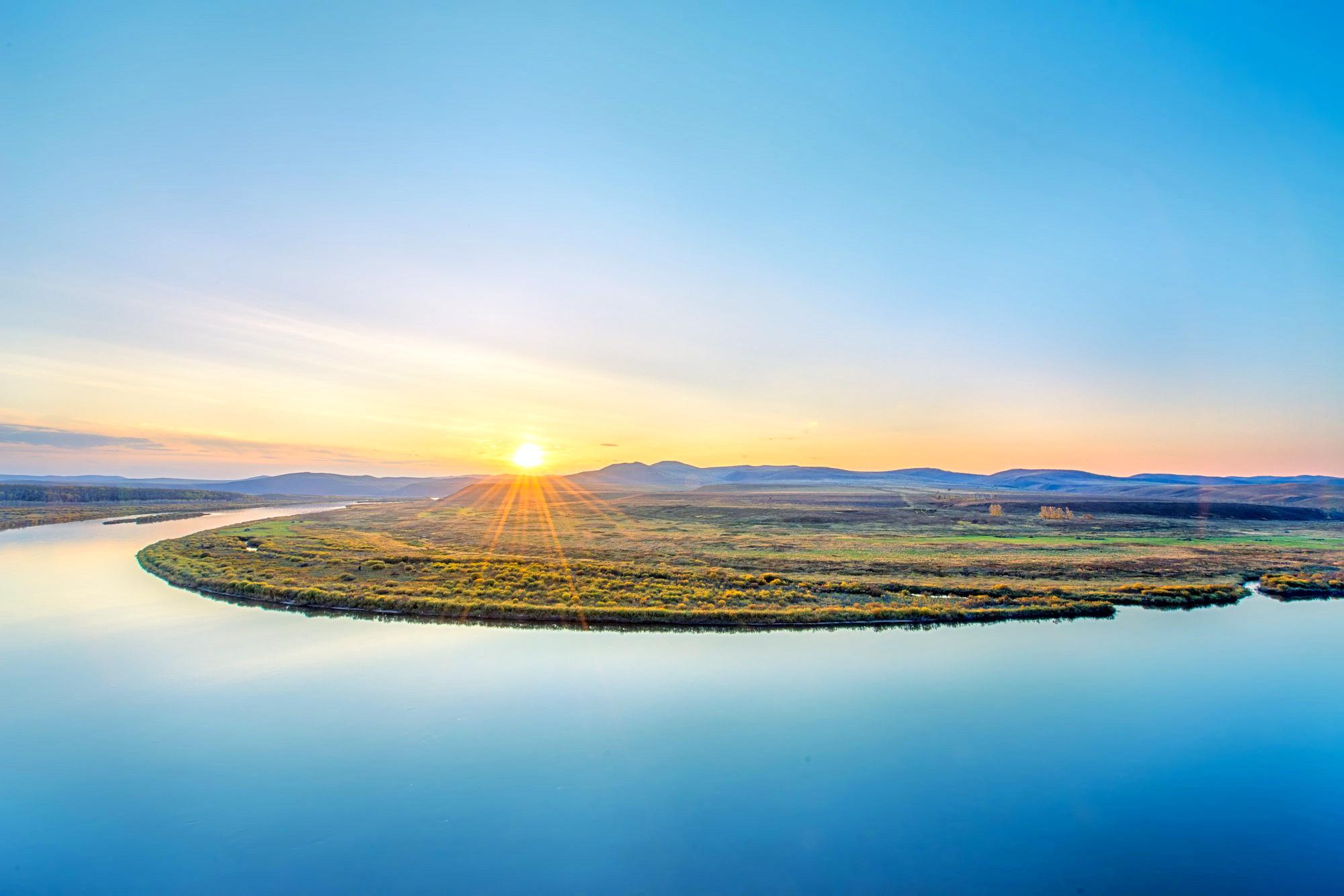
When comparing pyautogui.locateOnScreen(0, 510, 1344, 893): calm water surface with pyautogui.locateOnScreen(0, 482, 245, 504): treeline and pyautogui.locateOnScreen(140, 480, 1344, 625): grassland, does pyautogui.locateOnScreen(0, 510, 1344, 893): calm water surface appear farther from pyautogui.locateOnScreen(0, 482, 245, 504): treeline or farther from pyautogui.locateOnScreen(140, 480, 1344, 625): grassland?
pyautogui.locateOnScreen(0, 482, 245, 504): treeline

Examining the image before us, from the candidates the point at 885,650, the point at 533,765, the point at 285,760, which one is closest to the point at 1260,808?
the point at 885,650

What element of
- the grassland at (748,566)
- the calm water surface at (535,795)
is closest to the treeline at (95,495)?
the grassland at (748,566)

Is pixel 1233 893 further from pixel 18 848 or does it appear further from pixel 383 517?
pixel 383 517

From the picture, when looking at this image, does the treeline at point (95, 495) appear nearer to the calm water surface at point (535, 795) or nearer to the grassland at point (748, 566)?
the grassland at point (748, 566)

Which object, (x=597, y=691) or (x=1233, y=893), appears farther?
(x=597, y=691)

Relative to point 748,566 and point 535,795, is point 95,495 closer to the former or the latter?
point 748,566

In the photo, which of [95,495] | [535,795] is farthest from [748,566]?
[95,495]

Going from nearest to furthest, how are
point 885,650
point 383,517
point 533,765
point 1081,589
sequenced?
point 533,765
point 885,650
point 1081,589
point 383,517
